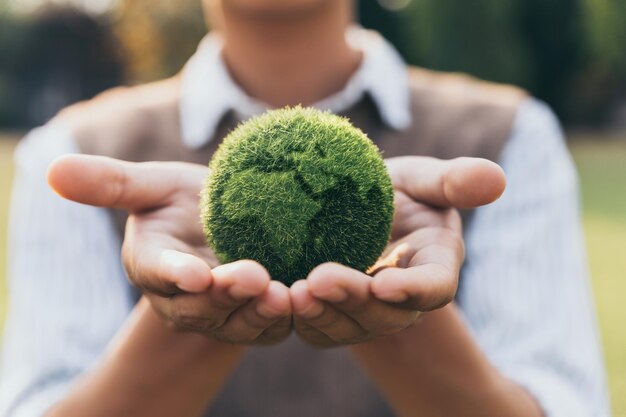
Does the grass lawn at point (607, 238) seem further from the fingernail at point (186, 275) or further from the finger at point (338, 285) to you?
the fingernail at point (186, 275)

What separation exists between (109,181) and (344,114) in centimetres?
150

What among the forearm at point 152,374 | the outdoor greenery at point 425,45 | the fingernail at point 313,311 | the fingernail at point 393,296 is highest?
the fingernail at point 393,296

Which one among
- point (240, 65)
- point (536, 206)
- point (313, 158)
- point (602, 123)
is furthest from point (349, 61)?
point (602, 123)

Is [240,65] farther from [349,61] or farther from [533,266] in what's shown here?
[533,266]

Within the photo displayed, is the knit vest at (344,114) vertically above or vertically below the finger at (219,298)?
below

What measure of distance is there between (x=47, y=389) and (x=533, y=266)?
1.84 meters

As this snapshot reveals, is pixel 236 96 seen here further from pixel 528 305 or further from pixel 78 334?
pixel 528 305

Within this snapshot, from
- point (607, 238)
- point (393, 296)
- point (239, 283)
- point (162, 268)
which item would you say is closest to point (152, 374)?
point (162, 268)

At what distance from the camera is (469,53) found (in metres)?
23.8

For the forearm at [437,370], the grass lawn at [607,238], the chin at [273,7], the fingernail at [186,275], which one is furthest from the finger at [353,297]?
the grass lawn at [607,238]

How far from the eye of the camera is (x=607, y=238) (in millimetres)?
11828

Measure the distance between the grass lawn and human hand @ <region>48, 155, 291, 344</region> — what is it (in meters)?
4.87

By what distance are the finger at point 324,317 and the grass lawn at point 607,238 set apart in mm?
4783

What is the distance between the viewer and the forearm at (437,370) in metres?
2.14
